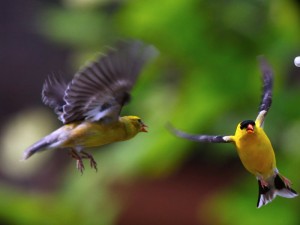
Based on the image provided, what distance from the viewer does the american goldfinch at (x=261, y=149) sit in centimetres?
75

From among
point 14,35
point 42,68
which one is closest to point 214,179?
A: point 42,68

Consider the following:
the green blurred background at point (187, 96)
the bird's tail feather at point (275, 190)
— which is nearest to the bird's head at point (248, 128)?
the bird's tail feather at point (275, 190)

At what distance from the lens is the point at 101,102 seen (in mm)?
825

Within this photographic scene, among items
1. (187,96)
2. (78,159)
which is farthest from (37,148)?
(187,96)

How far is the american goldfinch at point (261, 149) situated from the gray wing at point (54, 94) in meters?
0.22

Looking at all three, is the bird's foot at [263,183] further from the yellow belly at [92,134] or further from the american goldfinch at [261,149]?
the yellow belly at [92,134]

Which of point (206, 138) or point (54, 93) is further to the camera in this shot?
point (54, 93)

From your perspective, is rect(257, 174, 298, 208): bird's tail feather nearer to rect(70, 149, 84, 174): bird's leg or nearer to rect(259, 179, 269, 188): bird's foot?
rect(259, 179, 269, 188): bird's foot

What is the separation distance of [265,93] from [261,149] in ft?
0.38

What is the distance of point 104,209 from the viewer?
2.53 metres

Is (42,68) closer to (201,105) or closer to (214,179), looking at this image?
(214,179)

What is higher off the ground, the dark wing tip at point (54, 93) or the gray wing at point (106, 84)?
the gray wing at point (106, 84)

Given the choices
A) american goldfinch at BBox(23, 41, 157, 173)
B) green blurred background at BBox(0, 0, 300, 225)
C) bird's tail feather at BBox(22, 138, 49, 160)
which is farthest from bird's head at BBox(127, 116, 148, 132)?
green blurred background at BBox(0, 0, 300, 225)

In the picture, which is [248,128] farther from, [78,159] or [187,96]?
[187,96]
